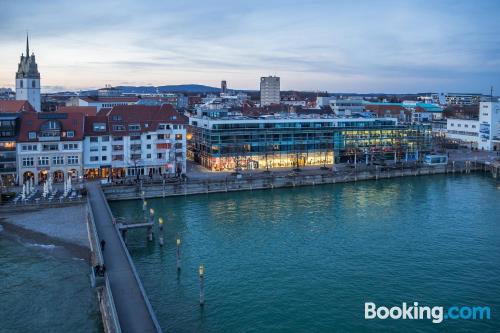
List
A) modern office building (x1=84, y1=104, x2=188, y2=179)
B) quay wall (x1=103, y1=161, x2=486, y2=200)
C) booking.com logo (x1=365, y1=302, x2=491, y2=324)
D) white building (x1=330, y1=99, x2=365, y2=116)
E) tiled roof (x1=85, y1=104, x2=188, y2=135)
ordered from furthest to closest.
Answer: white building (x1=330, y1=99, x2=365, y2=116)
tiled roof (x1=85, y1=104, x2=188, y2=135)
modern office building (x1=84, y1=104, x2=188, y2=179)
quay wall (x1=103, y1=161, x2=486, y2=200)
booking.com logo (x1=365, y1=302, x2=491, y2=324)

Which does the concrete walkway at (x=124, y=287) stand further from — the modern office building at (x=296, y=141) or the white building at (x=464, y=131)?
the white building at (x=464, y=131)

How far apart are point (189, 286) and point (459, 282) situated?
19.6 meters

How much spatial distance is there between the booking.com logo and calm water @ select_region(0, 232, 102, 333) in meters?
17.0

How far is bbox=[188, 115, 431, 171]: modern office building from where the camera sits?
81250mm

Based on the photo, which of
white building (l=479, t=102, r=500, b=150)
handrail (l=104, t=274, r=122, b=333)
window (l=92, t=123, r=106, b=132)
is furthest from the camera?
white building (l=479, t=102, r=500, b=150)

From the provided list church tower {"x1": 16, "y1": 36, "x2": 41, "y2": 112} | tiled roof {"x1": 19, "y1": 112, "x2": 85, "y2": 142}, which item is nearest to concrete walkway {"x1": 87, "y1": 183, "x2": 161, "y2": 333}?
tiled roof {"x1": 19, "y1": 112, "x2": 85, "y2": 142}

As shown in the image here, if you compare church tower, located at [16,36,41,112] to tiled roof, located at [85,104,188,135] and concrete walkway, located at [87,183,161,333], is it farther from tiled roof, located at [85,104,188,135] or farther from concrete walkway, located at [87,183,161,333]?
concrete walkway, located at [87,183,161,333]

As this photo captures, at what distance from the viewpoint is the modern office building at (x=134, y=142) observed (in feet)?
230

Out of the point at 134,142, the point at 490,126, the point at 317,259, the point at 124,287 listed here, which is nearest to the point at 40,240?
the point at 124,287

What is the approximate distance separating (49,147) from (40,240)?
2424 cm

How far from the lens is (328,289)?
115ft

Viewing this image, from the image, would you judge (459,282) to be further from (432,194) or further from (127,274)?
(432,194)

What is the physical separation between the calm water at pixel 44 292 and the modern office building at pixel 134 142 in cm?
2777

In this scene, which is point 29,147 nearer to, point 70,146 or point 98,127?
point 70,146
